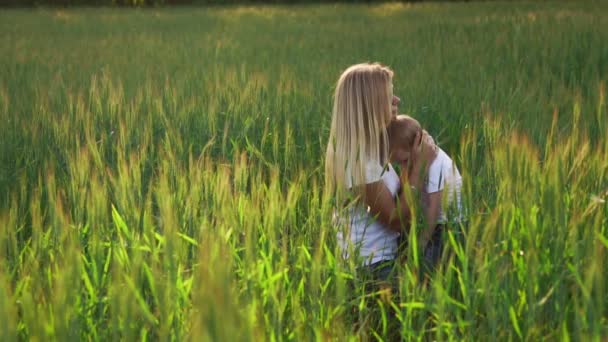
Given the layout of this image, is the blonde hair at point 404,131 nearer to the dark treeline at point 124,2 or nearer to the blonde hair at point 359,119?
the blonde hair at point 359,119

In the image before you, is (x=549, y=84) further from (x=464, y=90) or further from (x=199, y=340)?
(x=199, y=340)

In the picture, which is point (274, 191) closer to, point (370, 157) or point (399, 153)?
point (370, 157)

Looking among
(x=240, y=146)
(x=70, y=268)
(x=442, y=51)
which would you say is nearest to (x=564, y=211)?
(x=70, y=268)

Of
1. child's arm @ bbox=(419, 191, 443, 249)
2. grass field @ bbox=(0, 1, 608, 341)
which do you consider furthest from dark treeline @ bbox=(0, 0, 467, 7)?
child's arm @ bbox=(419, 191, 443, 249)

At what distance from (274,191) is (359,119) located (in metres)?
0.47

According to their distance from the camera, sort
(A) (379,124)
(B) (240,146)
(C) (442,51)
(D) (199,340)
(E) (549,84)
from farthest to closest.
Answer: (C) (442,51) < (E) (549,84) < (B) (240,146) < (A) (379,124) < (D) (199,340)

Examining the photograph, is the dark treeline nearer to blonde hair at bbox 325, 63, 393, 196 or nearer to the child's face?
the child's face

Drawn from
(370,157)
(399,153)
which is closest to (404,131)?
(399,153)

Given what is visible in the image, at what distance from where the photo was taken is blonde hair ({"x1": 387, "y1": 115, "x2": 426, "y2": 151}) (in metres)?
2.44

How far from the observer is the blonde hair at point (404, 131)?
2439mm

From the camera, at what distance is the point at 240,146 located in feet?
11.0

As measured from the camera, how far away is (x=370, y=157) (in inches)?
90.7

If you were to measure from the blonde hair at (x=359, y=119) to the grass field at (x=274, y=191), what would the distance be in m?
0.19

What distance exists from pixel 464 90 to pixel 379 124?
225 centimetres
